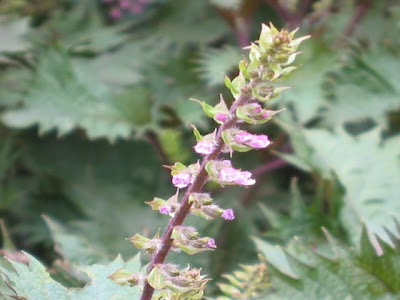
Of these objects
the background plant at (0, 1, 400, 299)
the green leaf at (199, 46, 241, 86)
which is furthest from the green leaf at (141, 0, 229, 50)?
the green leaf at (199, 46, 241, 86)

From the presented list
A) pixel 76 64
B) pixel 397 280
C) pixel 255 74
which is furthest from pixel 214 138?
pixel 76 64

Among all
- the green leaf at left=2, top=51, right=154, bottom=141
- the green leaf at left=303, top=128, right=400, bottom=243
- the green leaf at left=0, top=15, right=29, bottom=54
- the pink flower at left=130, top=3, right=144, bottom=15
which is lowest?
the green leaf at left=303, top=128, right=400, bottom=243

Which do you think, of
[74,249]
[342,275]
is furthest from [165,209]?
[74,249]

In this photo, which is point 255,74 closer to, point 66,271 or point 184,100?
point 66,271

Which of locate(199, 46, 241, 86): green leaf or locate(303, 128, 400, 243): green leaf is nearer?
locate(303, 128, 400, 243): green leaf

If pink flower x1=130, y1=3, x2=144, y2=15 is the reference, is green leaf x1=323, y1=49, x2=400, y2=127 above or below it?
below

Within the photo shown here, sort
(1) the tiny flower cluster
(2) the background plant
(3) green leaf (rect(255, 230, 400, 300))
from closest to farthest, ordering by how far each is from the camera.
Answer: (3) green leaf (rect(255, 230, 400, 300)) < (2) the background plant < (1) the tiny flower cluster

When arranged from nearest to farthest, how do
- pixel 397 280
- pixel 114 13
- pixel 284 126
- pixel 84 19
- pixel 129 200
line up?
pixel 397 280 → pixel 284 126 → pixel 129 200 → pixel 114 13 → pixel 84 19

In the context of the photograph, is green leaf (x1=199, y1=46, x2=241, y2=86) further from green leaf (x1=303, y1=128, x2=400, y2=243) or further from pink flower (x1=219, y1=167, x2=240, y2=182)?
pink flower (x1=219, y1=167, x2=240, y2=182)
